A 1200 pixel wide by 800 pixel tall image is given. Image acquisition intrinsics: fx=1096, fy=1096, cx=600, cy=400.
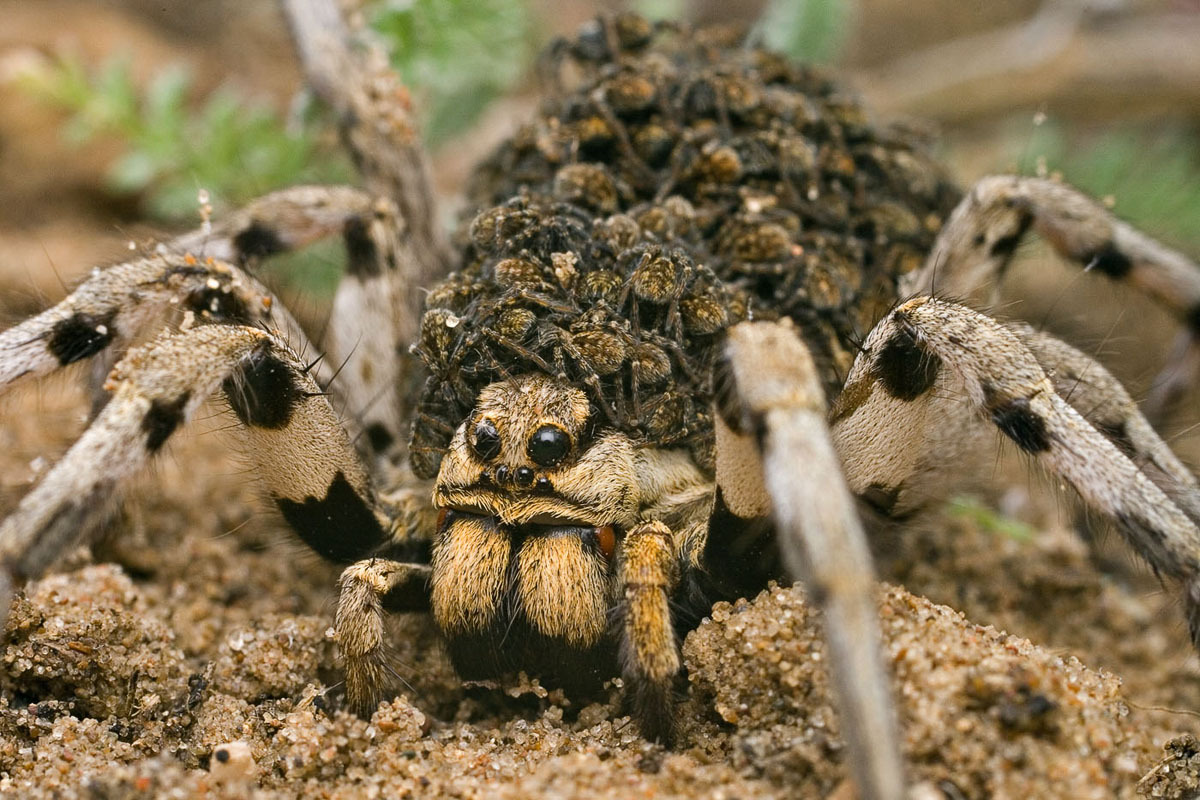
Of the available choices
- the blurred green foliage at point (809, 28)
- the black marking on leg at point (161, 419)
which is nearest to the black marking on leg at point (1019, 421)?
the black marking on leg at point (161, 419)

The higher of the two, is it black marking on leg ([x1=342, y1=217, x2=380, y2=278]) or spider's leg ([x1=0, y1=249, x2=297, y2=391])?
spider's leg ([x1=0, y1=249, x2=297, y2=391])

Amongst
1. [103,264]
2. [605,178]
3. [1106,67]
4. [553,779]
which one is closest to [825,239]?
[605,178]

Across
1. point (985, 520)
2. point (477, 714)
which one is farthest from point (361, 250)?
point (985, 520)

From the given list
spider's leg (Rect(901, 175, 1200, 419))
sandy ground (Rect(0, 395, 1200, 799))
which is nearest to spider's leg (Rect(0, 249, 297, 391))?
sandy ground (Rect(0, 395, 1200, 799))

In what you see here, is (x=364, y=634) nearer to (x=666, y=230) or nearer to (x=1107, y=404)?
(x=666, y=230)

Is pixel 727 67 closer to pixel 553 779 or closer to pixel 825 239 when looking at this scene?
pixel 825 239

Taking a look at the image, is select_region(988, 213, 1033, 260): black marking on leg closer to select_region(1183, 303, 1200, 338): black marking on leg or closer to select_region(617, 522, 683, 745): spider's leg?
select_region(1183, 303, 1200, 338): black marking on leg
